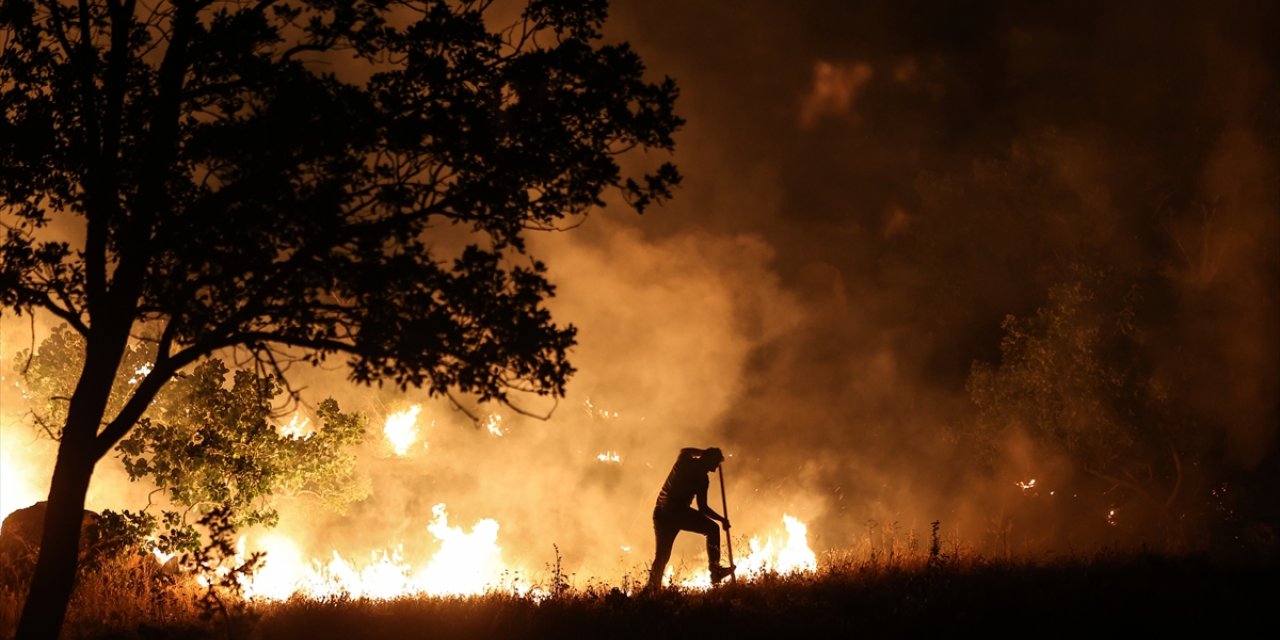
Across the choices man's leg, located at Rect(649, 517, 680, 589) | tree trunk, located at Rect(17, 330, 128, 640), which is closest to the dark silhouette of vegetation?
man's leg, located at Rect(649, 517, 680, 589)

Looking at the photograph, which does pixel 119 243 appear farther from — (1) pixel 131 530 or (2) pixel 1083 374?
(2) pixel 1083 374

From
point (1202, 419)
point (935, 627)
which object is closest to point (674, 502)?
point (935, 627)

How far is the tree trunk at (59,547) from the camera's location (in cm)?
766

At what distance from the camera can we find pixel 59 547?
25.5ft

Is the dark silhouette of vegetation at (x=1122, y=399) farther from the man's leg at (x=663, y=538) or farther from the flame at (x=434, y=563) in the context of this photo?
the man's leg at (x=663, y=538)

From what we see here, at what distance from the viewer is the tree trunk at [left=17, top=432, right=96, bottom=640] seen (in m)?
7.66

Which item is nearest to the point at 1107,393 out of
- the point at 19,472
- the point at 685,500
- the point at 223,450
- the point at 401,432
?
the point at 685,500

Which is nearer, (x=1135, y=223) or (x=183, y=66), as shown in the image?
(x=183, y=66)

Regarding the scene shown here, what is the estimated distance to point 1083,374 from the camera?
80.4 feet

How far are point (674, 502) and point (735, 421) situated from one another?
25.2 meters

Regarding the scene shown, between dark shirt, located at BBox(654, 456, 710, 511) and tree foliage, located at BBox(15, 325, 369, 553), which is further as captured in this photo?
tree foliage, located at BBox(15, 325, 369, 553)

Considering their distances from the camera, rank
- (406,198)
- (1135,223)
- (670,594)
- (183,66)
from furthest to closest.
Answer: (1135,223)
(670,594)
(183,66)
(406,198)

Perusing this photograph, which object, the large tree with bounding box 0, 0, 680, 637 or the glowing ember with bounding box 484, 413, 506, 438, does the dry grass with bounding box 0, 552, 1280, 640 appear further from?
the glowing ember with bounding box 484, 413, 506, 438

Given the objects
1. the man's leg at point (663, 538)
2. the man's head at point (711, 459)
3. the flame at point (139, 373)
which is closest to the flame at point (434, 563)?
the flame at point (139, 373)
